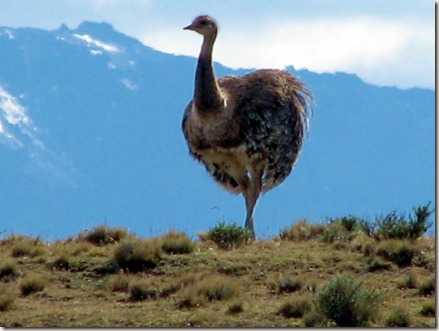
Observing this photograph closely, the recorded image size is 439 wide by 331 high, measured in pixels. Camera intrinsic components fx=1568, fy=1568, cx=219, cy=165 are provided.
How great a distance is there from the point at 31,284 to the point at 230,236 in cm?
302

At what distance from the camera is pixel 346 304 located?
13125mm

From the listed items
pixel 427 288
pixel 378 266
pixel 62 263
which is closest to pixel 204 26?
pixel 62 263

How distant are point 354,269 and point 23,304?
3.40 meters

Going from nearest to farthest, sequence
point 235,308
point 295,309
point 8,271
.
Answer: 1. point 295,309
2. point 235,308
3. point 8,271

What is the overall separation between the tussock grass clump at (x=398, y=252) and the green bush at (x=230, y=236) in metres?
1.82

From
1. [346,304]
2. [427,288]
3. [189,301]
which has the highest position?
[427,288]

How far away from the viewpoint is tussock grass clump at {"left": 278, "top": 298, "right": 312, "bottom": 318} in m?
13.6

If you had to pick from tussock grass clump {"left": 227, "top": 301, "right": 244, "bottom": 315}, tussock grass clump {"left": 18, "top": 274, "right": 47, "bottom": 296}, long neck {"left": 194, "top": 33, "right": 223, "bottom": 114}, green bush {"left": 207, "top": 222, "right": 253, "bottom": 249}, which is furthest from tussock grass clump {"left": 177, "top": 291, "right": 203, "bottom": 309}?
long neck {"left": 194, "top": 33, "right": 223, "bottom": 114}

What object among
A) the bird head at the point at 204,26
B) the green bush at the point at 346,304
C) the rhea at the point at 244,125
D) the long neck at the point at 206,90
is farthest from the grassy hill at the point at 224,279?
the bird head at the point at 204,26

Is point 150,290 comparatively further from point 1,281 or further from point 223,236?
point 223,236

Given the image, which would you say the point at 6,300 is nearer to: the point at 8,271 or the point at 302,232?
the point at 8,271

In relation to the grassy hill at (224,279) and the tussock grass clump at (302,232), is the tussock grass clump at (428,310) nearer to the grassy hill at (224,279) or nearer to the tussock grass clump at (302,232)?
the grassy hill at (224,279)

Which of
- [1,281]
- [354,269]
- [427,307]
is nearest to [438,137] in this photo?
[427,307]

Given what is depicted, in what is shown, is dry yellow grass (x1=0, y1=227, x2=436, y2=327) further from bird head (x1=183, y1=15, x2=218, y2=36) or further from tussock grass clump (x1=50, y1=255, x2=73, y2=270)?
bird head (x1=183, y1=15, x2=218, y2=36)
